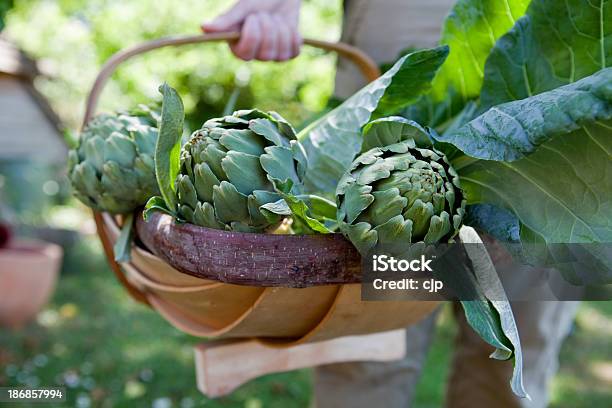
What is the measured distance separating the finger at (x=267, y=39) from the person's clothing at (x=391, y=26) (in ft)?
1.03

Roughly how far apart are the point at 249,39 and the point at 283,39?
5 cm

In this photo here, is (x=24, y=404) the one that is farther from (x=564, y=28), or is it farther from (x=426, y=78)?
(x=564, y=28)

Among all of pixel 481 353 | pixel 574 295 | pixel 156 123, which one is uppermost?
pixel 156 123

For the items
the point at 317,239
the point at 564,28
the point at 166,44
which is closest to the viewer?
the point at 317,239

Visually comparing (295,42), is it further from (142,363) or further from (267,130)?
(142,363)

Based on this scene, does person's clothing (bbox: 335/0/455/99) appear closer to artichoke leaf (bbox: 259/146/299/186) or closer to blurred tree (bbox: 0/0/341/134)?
artichoke leaf (bbox: 259/146/299/186)

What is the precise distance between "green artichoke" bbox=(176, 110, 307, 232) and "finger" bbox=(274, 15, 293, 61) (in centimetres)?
35

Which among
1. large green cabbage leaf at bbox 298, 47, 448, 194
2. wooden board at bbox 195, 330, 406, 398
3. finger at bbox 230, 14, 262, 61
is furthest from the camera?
finger at bbox 230, 14, 262, 61

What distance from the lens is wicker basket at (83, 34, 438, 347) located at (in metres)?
0.67

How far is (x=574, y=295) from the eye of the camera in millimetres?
807

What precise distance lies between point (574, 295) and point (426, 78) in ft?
0.97

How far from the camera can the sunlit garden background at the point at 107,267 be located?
2.23 m

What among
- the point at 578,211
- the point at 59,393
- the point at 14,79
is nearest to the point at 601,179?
the point at 578,211

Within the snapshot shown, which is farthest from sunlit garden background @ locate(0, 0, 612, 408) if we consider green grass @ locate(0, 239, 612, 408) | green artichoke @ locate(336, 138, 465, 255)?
green artichoke @ locate(336, 138, 465, 255)
